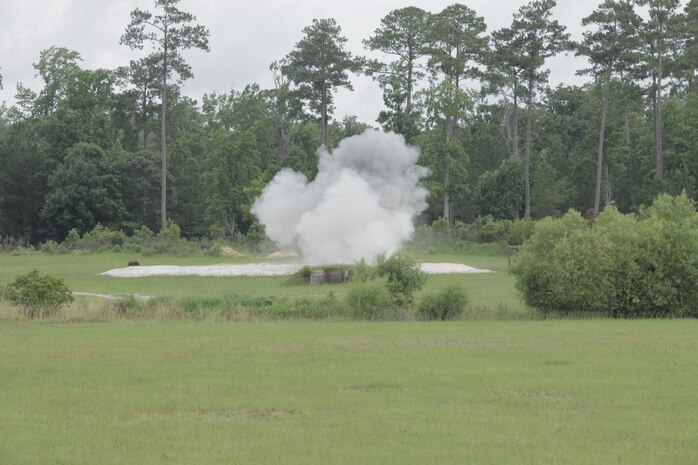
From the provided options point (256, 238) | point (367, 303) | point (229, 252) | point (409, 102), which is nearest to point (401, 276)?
point (367, 303)

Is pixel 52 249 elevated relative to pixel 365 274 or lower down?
lower down

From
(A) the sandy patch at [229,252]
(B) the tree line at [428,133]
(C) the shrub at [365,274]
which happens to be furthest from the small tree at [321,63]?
(C) the shrub at [365,274]

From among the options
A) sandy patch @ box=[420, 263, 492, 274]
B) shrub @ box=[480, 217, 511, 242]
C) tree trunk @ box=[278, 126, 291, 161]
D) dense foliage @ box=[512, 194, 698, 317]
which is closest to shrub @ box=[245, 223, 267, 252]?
shrub @ box=[480, 217, 511, 242]

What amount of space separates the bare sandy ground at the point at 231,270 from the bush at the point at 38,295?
1556 cm

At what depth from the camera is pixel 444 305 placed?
1061 inches

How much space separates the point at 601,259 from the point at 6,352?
17.6 metres

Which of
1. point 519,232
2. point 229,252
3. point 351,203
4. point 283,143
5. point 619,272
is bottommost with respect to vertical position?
point 229,252

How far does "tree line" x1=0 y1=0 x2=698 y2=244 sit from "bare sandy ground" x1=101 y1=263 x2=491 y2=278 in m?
21.0

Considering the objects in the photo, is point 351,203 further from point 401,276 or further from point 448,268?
point 401,276

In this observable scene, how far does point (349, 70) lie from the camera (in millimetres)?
79000

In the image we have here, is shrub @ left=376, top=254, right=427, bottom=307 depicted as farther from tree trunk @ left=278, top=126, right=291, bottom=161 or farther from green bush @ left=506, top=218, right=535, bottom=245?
tree trunk @ left=278, top=126, right=291, bottom=161

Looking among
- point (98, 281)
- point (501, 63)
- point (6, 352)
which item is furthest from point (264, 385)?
point (501, 63)

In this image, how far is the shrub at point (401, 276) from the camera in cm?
2755

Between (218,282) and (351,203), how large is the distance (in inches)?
385
